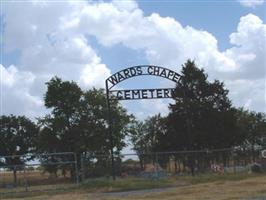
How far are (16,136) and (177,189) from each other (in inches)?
2410

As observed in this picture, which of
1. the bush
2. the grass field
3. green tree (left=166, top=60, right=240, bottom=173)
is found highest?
green tree (left=166, top=60, right=240, bottom=173)

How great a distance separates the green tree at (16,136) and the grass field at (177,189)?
52.2m

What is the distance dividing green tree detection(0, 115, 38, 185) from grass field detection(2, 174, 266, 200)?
171 ft

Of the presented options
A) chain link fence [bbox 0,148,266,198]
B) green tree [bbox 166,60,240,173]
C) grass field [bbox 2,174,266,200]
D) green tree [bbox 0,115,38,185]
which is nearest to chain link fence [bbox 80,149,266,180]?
chain link fence [bbox 0,148,266,198]

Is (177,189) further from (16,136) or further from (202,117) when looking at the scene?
(16,136)

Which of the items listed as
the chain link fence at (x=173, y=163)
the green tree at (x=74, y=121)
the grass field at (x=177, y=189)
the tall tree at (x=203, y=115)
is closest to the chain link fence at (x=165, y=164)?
the chain link fence at (x=173, y=163)

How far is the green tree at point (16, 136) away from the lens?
86.1 metres

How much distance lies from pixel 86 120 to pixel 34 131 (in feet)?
75.5

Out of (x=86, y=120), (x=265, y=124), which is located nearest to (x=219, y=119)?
(x=86, y=120)

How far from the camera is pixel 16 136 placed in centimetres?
8712

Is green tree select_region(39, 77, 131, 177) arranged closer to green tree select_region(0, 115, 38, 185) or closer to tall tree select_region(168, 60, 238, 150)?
tall tree select_region(168, 60, 238, 150)

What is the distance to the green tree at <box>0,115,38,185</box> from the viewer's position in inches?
3391

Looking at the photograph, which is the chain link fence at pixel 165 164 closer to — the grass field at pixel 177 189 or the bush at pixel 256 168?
the bush at pixel 256 168

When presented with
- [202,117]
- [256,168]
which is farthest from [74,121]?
[256,168]
